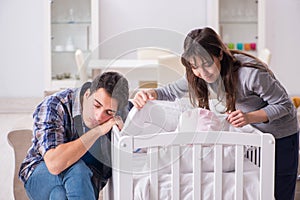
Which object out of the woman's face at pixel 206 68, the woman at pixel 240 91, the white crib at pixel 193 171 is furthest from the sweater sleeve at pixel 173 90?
the white crib at pixel 193 171

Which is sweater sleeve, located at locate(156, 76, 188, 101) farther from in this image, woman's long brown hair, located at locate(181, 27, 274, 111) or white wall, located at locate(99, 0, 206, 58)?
white wall, located at locate(99, 0, 206, 58)

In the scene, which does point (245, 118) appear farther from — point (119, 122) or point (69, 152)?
point (69, 152)

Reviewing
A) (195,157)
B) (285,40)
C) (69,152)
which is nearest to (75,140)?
(69,152)

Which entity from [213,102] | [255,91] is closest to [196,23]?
[213,102]

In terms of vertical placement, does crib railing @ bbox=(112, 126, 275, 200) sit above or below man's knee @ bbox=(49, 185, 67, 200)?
above

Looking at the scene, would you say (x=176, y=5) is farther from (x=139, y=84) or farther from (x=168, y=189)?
(x=168, y=189)

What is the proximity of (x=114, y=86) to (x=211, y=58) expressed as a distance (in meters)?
0.33

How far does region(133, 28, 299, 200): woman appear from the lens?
1689 mm

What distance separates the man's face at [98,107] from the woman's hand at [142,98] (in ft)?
0.43

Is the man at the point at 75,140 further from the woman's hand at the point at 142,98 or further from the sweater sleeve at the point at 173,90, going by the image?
the sweater sleeve at the point at 173,90

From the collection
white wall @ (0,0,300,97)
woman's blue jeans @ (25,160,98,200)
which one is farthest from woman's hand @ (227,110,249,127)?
white wall @ (0,0,300,97)

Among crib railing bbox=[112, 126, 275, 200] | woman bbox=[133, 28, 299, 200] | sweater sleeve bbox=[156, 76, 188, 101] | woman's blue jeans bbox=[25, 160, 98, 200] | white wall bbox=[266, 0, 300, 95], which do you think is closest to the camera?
crib railing bbox=[112, 126, 275, 200]

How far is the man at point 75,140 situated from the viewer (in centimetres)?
162

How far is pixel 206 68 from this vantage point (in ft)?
5.57
